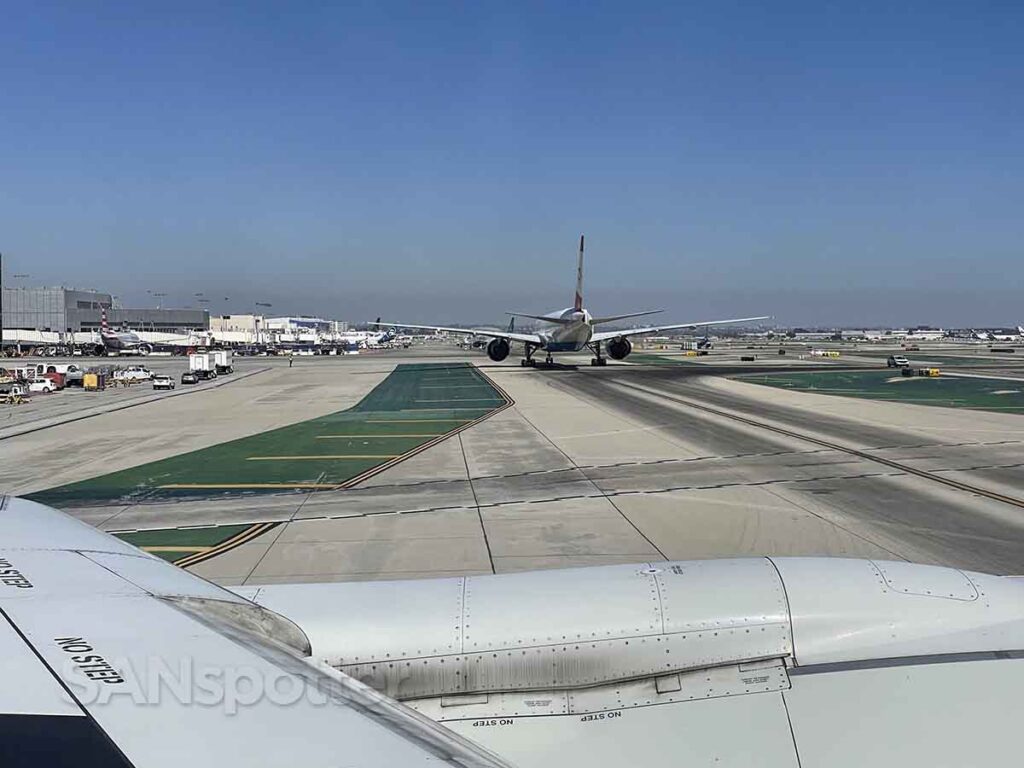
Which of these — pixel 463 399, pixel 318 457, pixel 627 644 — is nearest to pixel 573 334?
pixel 463 399

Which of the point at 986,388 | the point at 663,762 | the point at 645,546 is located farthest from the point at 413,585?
the point at 986,388

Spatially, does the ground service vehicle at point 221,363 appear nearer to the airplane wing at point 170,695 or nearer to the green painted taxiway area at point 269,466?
the green painted taxiway area at point 269,466

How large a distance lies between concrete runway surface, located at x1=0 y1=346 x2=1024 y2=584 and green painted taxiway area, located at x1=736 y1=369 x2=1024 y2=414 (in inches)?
185

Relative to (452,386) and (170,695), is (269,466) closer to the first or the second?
(170,695)

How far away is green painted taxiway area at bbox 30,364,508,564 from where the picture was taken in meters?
16.8

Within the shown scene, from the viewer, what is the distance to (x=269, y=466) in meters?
25.3

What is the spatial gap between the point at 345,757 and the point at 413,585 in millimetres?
3707

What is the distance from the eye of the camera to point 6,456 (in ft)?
91.5

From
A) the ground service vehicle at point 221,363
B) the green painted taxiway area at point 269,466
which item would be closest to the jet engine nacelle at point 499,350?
the ground service vehicle at point 221,363

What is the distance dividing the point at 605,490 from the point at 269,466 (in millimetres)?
10923

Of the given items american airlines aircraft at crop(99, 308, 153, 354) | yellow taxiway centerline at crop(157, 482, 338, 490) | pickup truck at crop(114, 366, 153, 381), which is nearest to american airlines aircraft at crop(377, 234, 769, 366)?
pickup truck at crop(114, 366, 153, 381)

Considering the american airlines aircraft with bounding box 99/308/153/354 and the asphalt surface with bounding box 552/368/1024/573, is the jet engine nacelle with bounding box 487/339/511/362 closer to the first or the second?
the asphalt surface with bounding box 552/368/1024/573

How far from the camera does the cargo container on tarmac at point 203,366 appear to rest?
235 ft

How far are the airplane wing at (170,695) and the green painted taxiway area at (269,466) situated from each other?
10.7 meters
